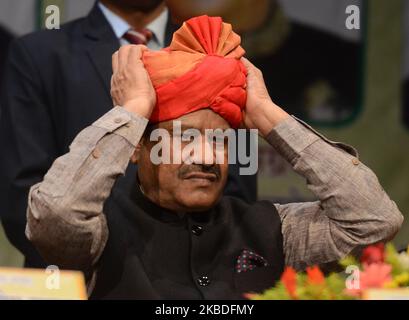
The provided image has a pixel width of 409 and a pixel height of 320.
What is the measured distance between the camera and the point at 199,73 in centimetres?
239

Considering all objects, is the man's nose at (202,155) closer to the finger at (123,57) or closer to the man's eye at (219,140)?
the man's eye at (219,140)

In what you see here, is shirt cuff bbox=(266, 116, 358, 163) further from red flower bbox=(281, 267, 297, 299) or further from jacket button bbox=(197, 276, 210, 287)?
red flower bbox=(281, 267, 297, 299)

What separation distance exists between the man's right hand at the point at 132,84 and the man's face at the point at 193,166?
0.08 m

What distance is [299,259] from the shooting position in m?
2.53

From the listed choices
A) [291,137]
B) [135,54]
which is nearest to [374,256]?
[291,137]

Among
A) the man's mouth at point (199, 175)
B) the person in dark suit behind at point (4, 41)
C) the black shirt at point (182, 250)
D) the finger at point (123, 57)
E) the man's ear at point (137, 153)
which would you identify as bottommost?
the black shirt at point (182, 250)

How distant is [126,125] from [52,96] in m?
0.77

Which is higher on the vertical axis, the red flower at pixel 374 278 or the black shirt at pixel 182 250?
the red flower at pixel 374 278

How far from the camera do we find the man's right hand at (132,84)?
7.79 ft

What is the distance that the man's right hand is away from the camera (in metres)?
2.38

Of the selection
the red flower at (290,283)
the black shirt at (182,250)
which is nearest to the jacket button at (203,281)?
the black shirt at (182,250)

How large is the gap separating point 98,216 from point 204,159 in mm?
255
